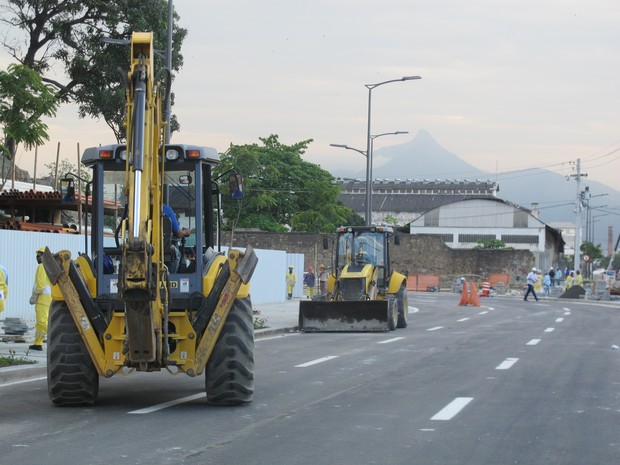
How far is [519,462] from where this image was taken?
8.11 meters

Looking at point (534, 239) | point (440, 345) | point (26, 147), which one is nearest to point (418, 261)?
point (534, 239)

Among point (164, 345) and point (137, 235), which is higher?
point (137, 235)

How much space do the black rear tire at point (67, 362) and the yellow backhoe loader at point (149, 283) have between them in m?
0.01

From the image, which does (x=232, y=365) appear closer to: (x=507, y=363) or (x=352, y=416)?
(x=352, y=416)

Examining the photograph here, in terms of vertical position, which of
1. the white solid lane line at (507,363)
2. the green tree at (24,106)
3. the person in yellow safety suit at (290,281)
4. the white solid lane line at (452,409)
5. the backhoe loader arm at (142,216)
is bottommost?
the white solid lane line at (507,363)

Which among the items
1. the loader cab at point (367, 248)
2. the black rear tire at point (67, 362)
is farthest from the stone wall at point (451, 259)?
the black rear tire at point (67, 362)

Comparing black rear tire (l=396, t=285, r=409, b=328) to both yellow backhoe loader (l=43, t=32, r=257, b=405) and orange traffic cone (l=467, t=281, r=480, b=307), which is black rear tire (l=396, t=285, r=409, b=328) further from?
orange traffic cone (l=467, t=281, r=480, b=307)

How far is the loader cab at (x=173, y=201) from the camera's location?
11.1 meters

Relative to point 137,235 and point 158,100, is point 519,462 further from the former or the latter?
point 158,100

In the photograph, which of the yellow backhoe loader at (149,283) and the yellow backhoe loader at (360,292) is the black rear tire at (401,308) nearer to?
the yellow backhoe loader at (360,292)

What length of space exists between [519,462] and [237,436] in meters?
2.56

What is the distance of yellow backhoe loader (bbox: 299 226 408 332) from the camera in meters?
25.8

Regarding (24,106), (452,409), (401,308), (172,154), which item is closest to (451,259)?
(401,308)

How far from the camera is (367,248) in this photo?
28.7m
